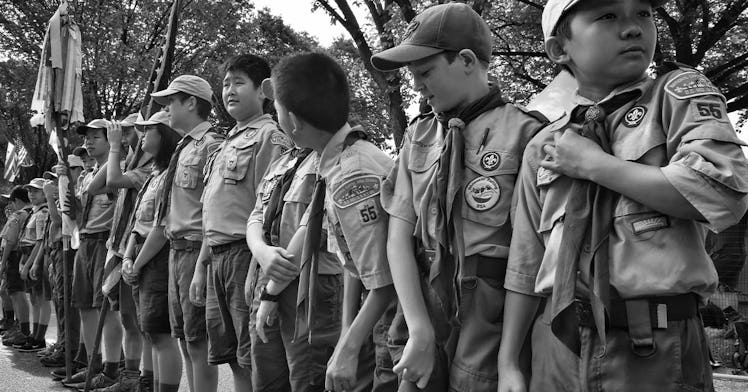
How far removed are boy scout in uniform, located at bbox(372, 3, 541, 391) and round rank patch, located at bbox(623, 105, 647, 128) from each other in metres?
0.50

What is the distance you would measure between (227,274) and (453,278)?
2269mm

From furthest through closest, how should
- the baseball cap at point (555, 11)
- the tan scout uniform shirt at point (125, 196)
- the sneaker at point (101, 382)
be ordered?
1. the sneaker at point (101, 382)
2. the tan scout uniform shirt at point (125, 196)
3. the baseball cap at point (555, 11)

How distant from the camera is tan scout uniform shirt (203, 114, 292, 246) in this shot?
4375mm

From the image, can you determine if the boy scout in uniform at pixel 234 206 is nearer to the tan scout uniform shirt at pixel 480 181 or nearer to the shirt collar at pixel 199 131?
the shirt collar at pixel 199 131

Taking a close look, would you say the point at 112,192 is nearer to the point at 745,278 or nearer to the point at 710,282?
the point at 710,282

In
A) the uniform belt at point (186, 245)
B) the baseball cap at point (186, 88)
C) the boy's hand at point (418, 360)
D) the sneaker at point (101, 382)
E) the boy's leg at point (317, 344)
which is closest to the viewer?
the boy's hand at point (418, 360)

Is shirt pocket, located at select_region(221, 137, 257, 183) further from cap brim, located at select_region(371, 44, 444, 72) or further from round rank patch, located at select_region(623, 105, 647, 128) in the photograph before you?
round rank patch, located at select_region(623, 105, 647, 128)

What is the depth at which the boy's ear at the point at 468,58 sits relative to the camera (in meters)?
2.50

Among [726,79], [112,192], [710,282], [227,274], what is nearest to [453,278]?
[710,282]

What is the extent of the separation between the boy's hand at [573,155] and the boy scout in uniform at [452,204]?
391mm

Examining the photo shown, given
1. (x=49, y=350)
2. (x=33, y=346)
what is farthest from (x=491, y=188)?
(x=33, y=346)

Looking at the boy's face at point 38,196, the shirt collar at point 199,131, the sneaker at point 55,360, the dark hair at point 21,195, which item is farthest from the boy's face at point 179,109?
the dark hair at point 21,195

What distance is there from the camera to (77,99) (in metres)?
7.41

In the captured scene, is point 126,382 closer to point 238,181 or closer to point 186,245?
point 186,245
